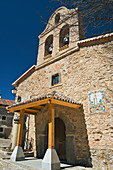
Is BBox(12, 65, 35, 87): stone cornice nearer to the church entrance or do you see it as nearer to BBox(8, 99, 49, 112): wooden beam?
BBox(8, 99, 49, 112): wooden beam

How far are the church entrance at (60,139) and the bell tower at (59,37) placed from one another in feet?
13.3

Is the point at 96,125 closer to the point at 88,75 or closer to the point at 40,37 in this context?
the point at 88,75

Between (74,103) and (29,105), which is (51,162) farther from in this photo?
(29,105)

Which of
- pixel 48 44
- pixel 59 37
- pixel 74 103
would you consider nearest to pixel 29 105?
pixel 74 103

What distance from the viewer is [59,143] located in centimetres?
733

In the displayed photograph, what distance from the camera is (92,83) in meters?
6.17

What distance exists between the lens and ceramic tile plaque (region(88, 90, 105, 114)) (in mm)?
5617

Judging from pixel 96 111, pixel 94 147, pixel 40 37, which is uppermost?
pixel 40 37

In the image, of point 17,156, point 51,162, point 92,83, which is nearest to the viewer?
point 51,162

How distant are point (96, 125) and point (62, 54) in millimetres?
4494

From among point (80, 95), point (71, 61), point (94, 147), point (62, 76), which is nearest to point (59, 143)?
point (94, 147)

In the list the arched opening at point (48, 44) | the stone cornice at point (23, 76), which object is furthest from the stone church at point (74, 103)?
the stone cornice at point (23, 76)

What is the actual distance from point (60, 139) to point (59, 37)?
6.32 m

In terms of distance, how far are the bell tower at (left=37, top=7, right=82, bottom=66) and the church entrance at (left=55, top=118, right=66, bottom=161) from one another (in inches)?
159
